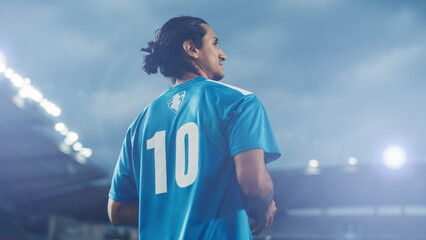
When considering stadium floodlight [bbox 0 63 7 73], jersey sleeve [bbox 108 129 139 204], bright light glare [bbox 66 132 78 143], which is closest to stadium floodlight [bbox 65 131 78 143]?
bright light glare [bbox 66 132 78 143]

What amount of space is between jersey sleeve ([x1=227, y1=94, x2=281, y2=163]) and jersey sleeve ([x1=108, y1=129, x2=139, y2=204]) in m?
0.56

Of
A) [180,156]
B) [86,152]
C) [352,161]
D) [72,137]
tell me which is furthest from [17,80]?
[352,161]

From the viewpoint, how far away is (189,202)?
47.6 inches

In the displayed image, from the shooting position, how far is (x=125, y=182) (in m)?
1.54

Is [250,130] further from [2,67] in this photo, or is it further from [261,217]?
[2,67]

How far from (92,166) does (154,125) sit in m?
20.3

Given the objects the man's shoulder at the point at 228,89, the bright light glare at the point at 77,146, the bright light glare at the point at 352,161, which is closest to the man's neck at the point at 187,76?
the man's shoulder at the point at 228,89

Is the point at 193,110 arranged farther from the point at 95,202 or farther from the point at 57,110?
the point at 95,202

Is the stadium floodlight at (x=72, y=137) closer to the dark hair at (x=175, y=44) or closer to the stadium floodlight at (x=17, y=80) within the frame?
the stadium floodlight at (x=17, y=80)

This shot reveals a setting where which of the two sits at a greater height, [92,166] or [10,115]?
[10,115]

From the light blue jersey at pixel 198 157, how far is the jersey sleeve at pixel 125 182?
145 millimetres

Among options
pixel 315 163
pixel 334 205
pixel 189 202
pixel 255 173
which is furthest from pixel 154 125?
pixel 334 205

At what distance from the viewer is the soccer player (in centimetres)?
113

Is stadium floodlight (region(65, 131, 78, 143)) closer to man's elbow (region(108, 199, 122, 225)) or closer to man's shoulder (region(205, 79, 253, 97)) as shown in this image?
man's elbow (region(108, 199, 122, 225))
